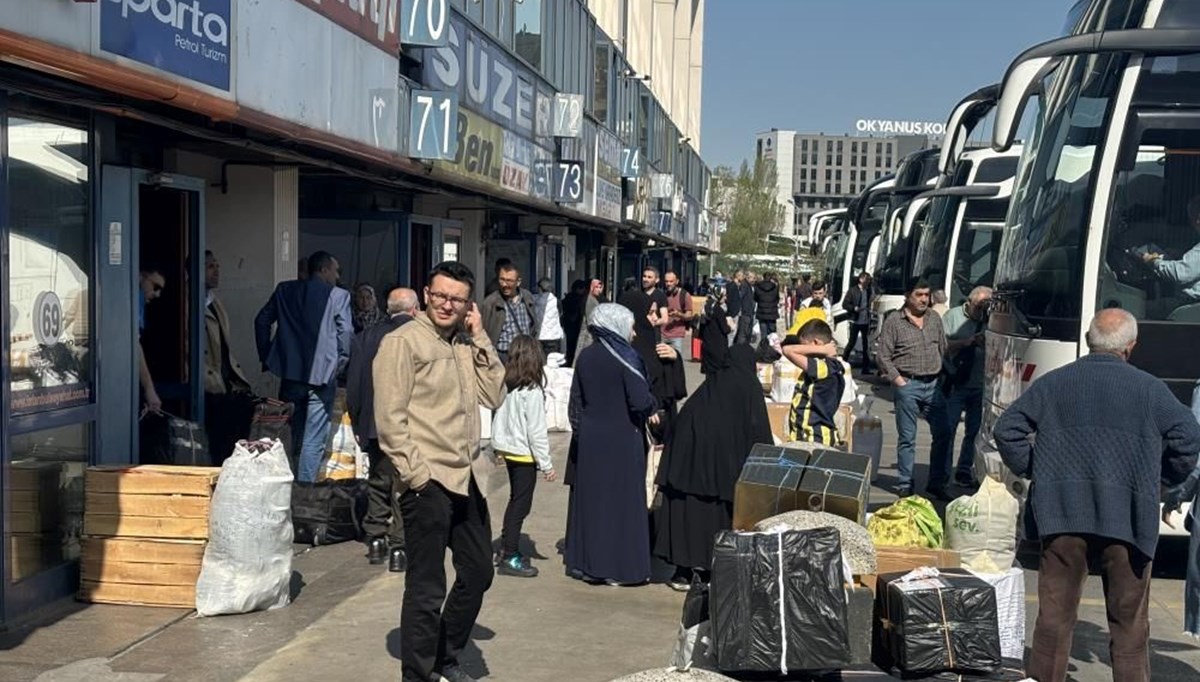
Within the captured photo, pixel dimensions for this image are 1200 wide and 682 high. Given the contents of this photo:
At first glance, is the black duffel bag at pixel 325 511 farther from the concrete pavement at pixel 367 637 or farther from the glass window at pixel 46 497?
the glass window at pixel 46 497

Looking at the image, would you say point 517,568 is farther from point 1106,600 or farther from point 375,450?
point 1106,600

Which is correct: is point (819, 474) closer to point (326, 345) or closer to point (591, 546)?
point (591, 546)

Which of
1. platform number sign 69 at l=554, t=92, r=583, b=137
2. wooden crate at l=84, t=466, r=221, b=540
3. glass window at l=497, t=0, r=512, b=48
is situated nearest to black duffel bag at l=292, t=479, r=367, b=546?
wooden crate at l=84, t=466, r=221, b=540

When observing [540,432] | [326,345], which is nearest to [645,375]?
[540,432]

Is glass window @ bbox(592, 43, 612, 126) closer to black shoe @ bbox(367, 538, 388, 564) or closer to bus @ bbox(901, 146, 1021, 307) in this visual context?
bus @ bbox(901, 146, 1021, 307)

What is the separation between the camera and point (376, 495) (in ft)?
28.5

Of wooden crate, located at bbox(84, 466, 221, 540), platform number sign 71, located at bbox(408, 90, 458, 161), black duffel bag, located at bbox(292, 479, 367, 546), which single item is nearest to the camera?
wooden crate, located at bbox(84, 466, 221, 540)

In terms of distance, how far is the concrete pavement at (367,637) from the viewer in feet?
20.3

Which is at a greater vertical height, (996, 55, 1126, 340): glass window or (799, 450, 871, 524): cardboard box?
(996, 55, 1126, 340): glass window

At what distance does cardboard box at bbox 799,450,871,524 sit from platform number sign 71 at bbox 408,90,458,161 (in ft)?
18.2

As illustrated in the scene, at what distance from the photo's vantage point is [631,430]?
8.19 metres

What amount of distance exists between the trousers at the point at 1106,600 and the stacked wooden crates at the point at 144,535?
4190mm

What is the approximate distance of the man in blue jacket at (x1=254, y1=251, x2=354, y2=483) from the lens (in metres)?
9.42

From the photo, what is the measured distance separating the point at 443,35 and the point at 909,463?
17.5ft
